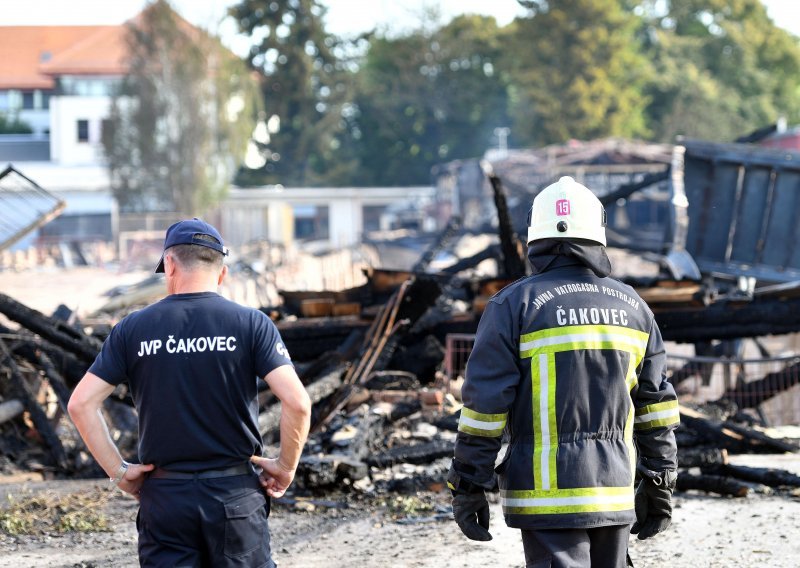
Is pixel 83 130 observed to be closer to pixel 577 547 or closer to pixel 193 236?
pixel 193 236

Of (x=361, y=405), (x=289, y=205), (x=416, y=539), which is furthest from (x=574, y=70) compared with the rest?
(x=416, y=539)

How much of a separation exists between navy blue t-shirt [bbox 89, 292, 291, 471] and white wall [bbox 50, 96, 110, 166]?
54.9 metres

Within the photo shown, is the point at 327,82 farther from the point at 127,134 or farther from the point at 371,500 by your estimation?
the point at 371,500

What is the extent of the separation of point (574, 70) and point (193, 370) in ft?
180

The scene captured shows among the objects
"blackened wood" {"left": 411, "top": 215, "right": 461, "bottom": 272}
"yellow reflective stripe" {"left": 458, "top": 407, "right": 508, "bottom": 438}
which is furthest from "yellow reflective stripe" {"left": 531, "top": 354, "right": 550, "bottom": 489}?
"blackened wood" {"left": 411, "top": 215, "right": 461, "bottom": 272}

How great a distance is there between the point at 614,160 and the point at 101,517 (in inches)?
1207

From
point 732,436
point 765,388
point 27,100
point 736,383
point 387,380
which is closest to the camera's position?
point 732,436

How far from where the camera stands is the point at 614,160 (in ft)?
118

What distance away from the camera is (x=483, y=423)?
147 inches

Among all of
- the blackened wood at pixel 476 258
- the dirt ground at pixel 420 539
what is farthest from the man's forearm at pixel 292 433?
the blackened wood at pixel 476 258

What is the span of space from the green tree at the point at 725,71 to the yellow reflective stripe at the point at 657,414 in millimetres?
58309

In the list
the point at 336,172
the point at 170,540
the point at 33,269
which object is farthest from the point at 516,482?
the point at 336,172

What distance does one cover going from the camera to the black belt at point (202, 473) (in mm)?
3799

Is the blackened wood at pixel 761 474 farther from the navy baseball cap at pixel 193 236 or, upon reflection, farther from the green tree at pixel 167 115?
the green tree at pixel 167 115
